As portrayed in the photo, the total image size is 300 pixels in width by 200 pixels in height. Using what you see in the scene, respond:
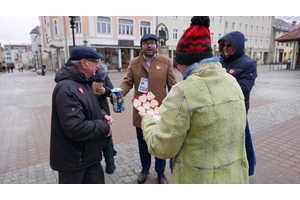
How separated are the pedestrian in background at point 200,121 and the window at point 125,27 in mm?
28804

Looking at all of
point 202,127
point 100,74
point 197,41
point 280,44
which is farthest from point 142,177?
point 280,44

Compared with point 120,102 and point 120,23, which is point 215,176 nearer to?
point 120,102

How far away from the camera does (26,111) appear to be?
297 inches

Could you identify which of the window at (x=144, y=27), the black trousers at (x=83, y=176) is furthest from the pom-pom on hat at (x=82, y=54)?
the window at (x=144, y=27)

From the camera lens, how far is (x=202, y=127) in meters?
1.18

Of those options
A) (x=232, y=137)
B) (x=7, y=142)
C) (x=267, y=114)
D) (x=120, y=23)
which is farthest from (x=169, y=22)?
(x=232, y=137)

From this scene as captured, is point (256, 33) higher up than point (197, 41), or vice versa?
point (256, 33)

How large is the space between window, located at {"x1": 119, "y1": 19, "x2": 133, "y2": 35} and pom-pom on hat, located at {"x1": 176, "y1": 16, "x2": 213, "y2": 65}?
94.3 ft

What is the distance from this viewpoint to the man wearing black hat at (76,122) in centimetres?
176

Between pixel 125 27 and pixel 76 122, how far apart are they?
28923mm

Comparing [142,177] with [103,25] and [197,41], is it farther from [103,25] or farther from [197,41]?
[103,25]

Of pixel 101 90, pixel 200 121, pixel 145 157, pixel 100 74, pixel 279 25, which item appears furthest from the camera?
pixel 279 25

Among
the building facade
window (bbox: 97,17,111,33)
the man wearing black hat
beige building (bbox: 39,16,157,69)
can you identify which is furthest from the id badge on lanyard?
the building facade

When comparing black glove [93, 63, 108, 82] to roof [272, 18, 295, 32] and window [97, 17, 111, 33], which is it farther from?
roof [272, 18, 295, 32]
